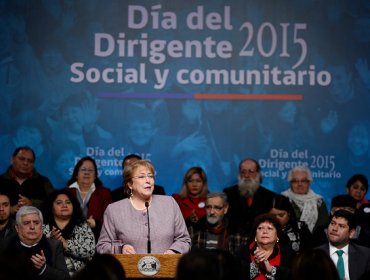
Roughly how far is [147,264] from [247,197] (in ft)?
9.50

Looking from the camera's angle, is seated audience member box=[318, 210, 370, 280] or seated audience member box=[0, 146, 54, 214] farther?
seated audience member box=[0, 146, 54, 214]

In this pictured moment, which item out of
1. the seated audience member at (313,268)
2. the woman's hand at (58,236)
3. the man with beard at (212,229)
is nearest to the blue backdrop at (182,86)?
the man with beard at (212,229)

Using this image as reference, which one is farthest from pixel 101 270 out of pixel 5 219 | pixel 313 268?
pixel 5 219

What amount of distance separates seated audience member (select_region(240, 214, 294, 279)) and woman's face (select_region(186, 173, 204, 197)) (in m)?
1.49

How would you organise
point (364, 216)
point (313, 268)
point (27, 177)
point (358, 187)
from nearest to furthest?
1. point (313, 268)
2. point (364, 216)
3. point (27, 177)
4. point (358, 187)

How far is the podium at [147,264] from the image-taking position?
16.4 ft

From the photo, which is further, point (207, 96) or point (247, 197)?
point (207, 96)

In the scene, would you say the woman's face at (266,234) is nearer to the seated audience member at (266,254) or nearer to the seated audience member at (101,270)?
the seated audience member at (266,254)

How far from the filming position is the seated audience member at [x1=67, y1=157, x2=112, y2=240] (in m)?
7.42

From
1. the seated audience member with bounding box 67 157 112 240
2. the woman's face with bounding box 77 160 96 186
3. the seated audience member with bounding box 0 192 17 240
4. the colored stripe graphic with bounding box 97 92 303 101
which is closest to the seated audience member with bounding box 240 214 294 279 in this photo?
the seated audience member with bounding box 67 157 112 240

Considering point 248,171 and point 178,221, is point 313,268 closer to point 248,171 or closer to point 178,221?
point 178,221

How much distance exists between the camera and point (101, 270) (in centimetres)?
352

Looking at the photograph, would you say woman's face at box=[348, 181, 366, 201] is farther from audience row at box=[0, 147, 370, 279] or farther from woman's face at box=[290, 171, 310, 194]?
woman's face at box=[290, 171, 310, 194]

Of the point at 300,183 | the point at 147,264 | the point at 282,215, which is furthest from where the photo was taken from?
the point at 300,183
